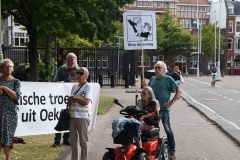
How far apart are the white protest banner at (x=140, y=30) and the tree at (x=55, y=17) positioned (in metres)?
7.80

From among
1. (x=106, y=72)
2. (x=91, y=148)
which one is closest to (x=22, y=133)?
(x=91, y=148)

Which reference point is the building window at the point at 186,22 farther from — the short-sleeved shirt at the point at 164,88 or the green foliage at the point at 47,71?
the short-sleeved shirt at the point at 164,88

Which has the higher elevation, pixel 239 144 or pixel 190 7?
pixel 190 7

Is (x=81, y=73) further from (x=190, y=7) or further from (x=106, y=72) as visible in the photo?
(x=190, y=7)

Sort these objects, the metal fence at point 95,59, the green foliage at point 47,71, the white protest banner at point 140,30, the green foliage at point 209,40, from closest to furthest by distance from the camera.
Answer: the white protest banner at point 140,30
the green foliage at point 47,71
the metal fence at point 95,59
the green foliage at point 209,40

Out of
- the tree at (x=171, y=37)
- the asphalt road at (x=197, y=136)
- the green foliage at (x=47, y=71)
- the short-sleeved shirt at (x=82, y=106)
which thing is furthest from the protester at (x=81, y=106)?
the tree at (x=171, y=37)

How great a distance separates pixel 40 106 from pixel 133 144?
9.13ft

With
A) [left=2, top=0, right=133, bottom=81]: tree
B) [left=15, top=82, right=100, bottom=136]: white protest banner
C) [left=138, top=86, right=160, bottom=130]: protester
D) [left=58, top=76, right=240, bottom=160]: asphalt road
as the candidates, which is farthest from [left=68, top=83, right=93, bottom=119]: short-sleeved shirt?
[left=2, top=0, right=133, bottom=81]: tree

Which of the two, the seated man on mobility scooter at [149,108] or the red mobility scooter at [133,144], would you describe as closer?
the red mobility scooter at [133,144]

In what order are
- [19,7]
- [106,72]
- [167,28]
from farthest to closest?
[167,28]
[106,72]
[19,7]

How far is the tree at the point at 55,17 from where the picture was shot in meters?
19.6

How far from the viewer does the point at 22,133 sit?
8.88 metres

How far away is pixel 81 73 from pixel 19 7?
14.1 meters

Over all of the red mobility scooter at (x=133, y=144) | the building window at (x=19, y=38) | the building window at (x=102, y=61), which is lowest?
the red mobility scooter at (x=133, y=144)
